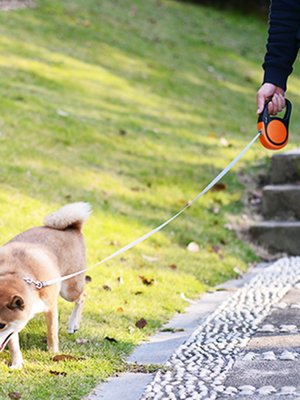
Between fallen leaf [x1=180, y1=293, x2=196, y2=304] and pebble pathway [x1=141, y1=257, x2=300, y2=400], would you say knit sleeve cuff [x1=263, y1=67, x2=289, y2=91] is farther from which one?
fallen leaf [x1=180, y1=293, x2=196, y2=304]

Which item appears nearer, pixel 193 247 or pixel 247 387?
pixel 247 387

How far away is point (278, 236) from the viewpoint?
8547 millimetres

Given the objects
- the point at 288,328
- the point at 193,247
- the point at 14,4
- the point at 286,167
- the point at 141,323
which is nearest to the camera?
the point at 288,328

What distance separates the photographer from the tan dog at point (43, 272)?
4.18 m

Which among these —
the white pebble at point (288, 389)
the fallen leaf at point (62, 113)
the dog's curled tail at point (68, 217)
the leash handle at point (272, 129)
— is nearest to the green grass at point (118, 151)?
the fallen leaf at point (62, 113)

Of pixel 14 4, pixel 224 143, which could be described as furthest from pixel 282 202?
pixel 14 4

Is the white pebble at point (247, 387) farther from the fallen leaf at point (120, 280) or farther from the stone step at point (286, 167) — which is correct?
the stone step at point (286, 167)

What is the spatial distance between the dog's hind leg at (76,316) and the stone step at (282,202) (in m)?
4.16

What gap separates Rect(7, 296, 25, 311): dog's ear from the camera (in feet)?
13.5

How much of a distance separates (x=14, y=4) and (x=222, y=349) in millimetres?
11000

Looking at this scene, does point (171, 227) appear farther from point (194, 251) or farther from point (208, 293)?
point (208, 293)

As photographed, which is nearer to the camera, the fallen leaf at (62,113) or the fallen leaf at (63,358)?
the fallen leaf at (63,358)

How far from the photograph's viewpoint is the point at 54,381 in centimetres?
412

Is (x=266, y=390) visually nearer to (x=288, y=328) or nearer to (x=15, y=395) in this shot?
(x=15, y=395)
